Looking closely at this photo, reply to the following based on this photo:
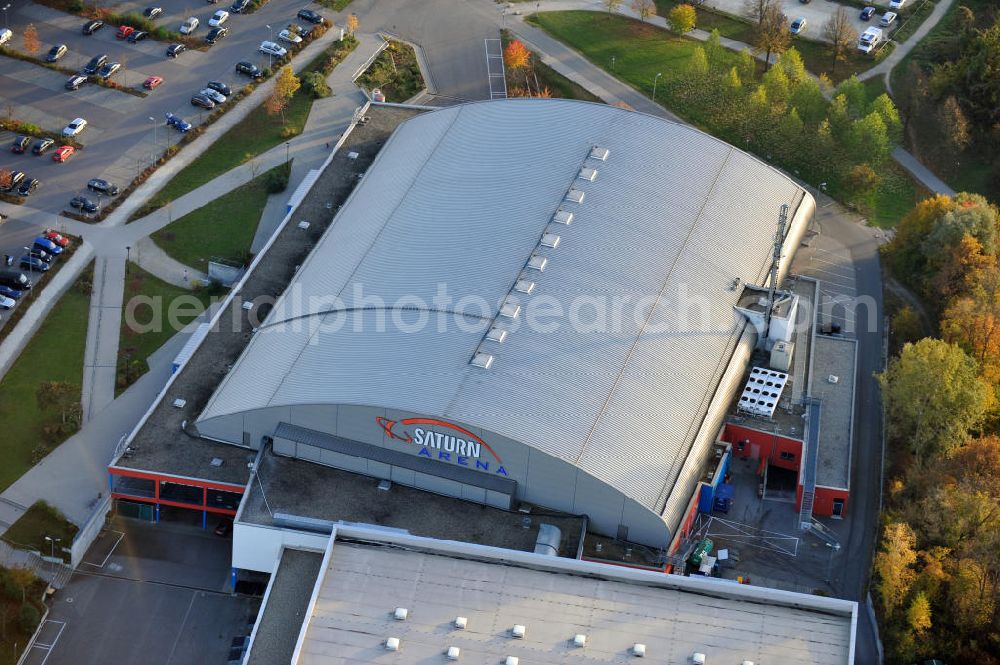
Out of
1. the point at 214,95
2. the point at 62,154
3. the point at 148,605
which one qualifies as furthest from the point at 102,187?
the point at 148,605

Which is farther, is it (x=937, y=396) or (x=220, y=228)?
(x=220, y=228)

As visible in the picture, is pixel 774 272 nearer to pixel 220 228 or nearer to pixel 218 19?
pixel 220 228

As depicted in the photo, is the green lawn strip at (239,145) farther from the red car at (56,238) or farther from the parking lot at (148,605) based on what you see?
the parking lot at (148,605)

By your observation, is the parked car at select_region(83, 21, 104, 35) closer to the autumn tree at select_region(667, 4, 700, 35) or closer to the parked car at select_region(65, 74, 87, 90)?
the parked car at select_region(65, 74, 87, 90)

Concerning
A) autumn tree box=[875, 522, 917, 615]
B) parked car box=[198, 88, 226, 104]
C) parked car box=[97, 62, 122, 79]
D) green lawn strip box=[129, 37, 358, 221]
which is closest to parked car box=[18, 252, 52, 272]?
green lawn strip box=[129, 37, 358, 221]

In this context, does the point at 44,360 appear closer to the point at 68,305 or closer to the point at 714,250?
the point at 68,305

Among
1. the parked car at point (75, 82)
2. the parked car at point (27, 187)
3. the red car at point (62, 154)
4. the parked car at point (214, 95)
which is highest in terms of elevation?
the parked car at point (214, 95)

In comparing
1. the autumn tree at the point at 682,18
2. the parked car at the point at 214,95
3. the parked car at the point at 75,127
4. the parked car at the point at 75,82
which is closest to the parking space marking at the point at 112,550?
the parked car at the point at 75,127
